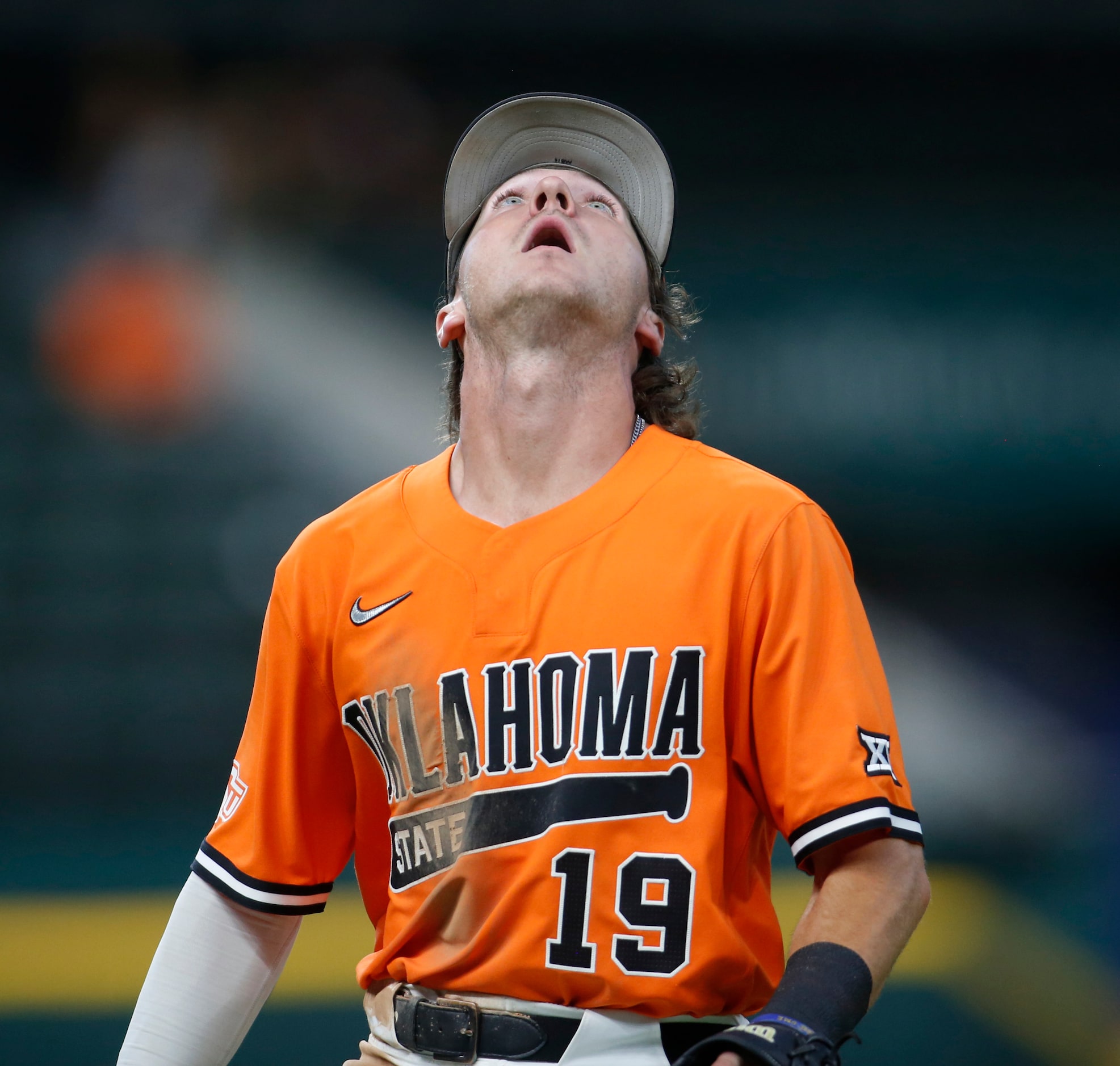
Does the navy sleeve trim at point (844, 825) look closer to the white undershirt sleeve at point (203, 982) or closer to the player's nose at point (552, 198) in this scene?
the white undershirt sleeve at point (203, 982)

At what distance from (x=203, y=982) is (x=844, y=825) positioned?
2.47ft

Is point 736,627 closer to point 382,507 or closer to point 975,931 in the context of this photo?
point 382,507

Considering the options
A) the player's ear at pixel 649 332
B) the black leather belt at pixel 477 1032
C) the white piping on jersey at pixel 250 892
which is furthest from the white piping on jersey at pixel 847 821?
the player's ear at pixel 649 332

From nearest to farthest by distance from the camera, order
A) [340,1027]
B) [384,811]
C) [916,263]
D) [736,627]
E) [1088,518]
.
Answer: [736,627] < [384,811] < [340,1027] < [1088,518] < [916,263]

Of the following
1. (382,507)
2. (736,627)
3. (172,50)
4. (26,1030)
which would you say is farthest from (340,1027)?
(172,50)

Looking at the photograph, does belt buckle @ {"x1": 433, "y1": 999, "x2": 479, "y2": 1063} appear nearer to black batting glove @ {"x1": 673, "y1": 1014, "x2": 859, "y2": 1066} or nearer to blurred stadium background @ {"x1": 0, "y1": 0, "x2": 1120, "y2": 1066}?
black batting glove @ {"x1": 673, "y1": 1014, "x2": 859, "y2": 1066}

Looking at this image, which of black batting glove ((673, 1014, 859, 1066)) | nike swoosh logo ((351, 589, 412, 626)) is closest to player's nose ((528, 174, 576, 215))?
nike swoosh logo ((351, 589, 412, 626))

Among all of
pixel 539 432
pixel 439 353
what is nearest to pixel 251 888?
pixel 539 432

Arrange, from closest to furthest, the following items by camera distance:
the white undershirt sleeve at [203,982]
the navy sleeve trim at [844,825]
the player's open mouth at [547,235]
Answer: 1. the navy sleeve trim at [844,825]
2. the white undershirt sleeve at [203,982]
3. the player's open mouth at [547,235]

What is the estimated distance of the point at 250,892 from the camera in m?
1.31

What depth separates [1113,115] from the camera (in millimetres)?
3660

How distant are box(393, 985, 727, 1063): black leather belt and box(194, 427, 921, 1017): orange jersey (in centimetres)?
2

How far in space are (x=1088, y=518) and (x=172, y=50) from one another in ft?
10.7

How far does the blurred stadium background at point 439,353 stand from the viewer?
3242 mm
